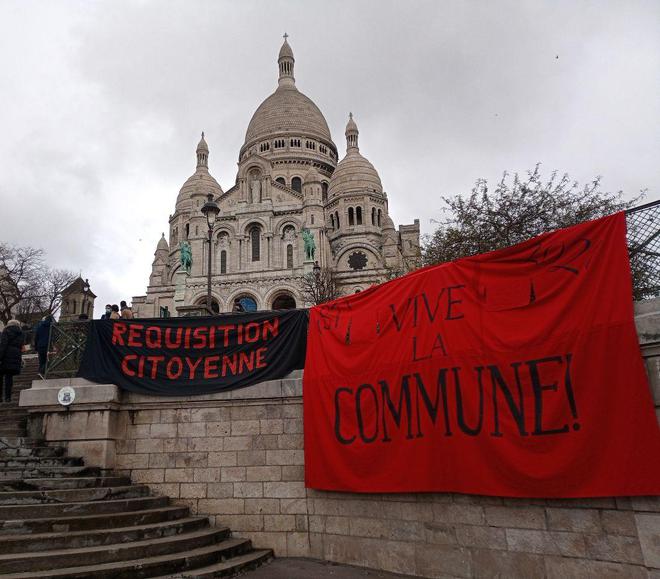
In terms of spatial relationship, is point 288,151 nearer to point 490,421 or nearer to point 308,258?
point 308,258

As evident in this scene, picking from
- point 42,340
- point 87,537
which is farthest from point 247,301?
point 87,537

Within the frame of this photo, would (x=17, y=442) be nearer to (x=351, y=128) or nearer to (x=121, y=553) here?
(x=121, y=553)

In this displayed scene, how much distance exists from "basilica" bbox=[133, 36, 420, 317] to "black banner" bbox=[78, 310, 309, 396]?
→ 1143 inches

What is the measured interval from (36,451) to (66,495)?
5.37 ft

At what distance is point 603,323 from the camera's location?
5.58 m

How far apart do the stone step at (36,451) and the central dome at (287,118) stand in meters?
60.2

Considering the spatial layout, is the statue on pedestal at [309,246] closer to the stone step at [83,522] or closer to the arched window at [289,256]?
the arched window at [289,256]

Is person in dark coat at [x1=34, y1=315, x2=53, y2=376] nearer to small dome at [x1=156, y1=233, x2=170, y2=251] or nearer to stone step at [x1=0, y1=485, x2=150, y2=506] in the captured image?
stone step at [x1=0, y1=485, x2=150, y2=506]

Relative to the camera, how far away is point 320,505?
7934mm

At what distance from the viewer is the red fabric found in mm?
5406

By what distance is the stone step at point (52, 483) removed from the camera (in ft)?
25.1

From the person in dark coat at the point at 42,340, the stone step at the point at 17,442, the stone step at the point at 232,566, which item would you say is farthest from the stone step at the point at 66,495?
the person in dark coat at the point at 42,340

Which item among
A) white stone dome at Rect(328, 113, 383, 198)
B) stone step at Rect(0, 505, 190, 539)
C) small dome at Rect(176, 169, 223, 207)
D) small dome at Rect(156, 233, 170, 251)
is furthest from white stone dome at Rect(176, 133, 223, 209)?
stone step at Rect(0, 505, 190, 539)

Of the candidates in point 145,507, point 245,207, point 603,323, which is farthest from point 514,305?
point 245,207
